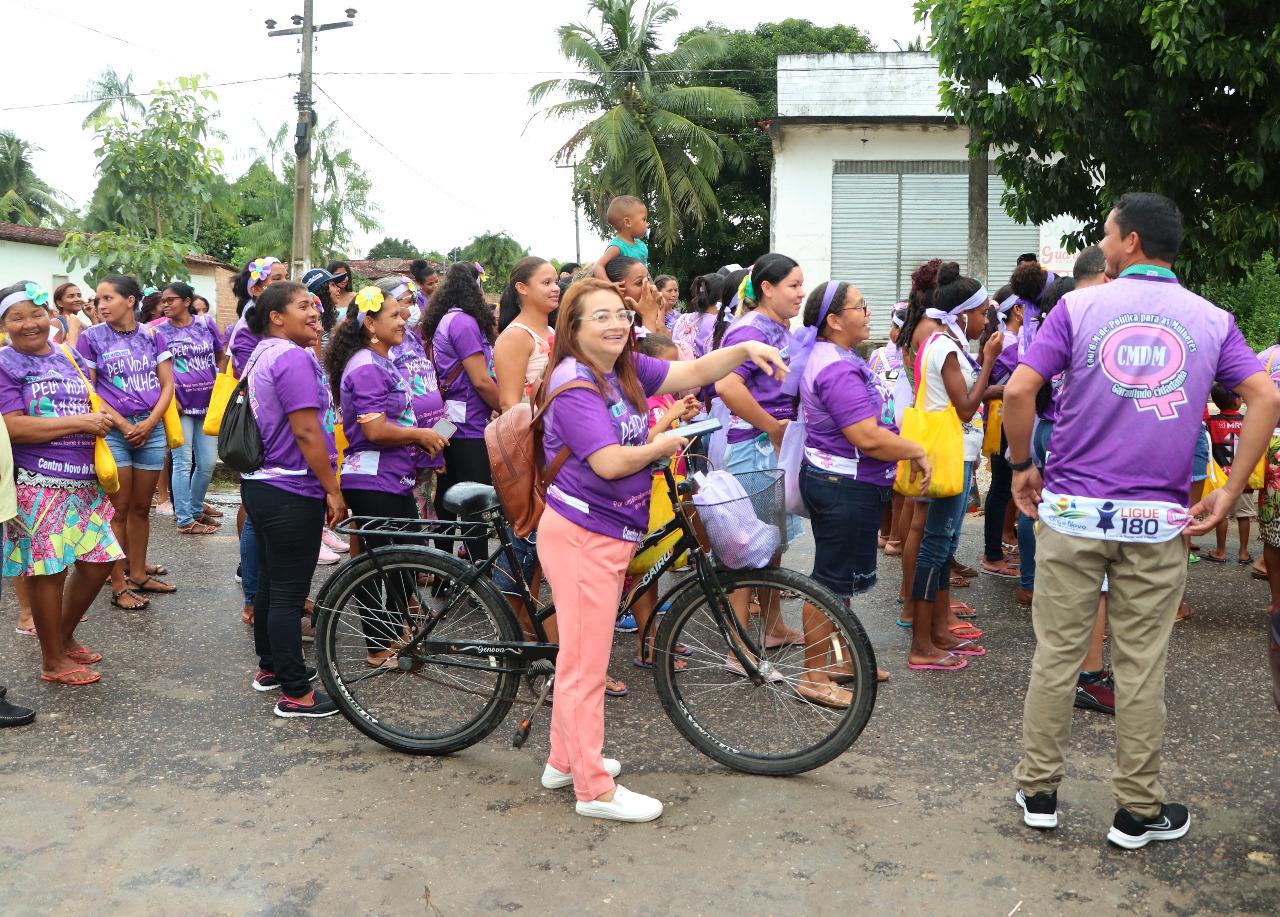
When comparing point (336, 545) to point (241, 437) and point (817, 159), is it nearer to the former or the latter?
point (241, 437)

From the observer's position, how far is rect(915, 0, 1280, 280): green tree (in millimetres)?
7148

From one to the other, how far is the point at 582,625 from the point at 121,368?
4.38 m

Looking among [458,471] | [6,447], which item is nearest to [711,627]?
[458,471]

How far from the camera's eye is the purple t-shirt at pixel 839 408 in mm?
4762

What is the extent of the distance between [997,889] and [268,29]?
78.4 ft

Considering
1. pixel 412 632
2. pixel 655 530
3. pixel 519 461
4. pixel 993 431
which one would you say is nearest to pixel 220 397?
pixel 412 632

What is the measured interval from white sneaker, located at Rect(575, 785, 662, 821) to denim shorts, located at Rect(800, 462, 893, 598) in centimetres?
143

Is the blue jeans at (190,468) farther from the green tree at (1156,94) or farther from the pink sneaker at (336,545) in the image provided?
the green tree at (1156,94)

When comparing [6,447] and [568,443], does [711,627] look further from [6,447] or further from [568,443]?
[6,447]

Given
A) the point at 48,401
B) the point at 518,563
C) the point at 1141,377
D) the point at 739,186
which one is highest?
the point at 739,186

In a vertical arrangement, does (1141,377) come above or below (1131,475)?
above

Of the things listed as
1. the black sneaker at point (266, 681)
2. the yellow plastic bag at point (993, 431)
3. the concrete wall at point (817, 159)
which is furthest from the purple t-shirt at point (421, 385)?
the concrete wall at point (817, 159)

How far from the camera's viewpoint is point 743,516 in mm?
4102

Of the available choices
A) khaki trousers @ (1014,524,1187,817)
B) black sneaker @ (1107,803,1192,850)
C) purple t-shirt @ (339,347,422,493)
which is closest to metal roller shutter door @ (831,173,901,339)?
purple t-shirt @ (339,347,422,493)
